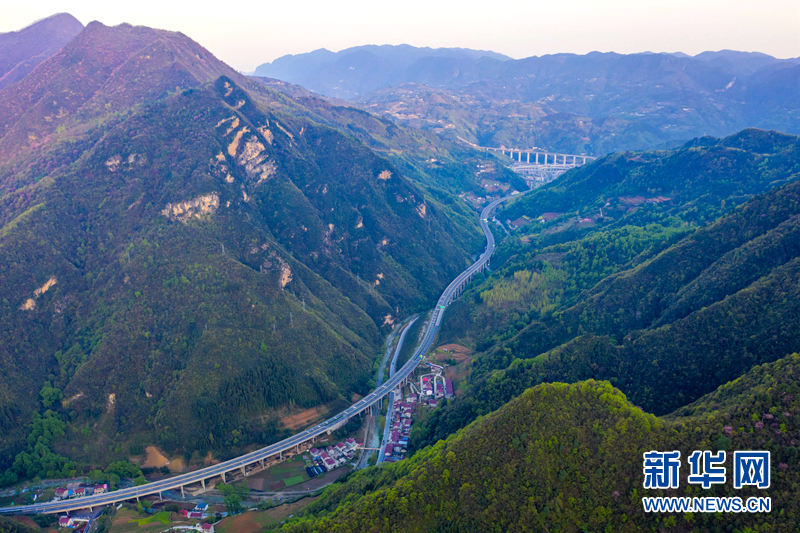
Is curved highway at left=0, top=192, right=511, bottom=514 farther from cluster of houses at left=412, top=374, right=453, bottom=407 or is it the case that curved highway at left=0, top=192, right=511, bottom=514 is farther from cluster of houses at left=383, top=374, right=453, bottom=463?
cluster of houses at left=412, top=374, right=453, bottom=407

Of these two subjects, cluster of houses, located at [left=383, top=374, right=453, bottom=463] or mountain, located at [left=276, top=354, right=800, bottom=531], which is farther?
cluster of houses, located at [left=383, top=374, right=453, bottom=463]

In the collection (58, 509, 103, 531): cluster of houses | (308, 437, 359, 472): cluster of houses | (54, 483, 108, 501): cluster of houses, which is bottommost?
(308, 437, 359, 472): cluster of houses

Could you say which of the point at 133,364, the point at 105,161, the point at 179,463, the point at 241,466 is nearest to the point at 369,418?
the point at 241,466

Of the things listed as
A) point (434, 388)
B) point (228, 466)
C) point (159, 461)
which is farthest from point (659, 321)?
point (159, 461)

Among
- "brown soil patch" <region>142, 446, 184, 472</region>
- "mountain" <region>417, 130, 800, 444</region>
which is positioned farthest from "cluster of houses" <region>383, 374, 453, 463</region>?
"brown soil patch" <region>142, 446, 184, 472</region>

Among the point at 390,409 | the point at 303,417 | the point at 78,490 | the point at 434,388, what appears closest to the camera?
the point at 78,490

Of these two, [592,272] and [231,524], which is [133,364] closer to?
[231,524]

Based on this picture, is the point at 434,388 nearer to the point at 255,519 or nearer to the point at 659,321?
the point at 659,321
